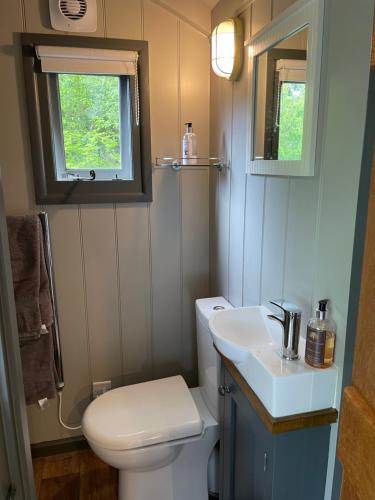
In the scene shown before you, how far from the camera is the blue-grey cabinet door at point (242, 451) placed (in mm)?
1084

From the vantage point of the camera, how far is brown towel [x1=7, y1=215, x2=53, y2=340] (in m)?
1.62

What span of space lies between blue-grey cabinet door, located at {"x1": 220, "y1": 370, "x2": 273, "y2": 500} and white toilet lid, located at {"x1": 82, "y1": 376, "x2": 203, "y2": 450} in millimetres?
172

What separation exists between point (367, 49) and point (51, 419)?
84.2 inches

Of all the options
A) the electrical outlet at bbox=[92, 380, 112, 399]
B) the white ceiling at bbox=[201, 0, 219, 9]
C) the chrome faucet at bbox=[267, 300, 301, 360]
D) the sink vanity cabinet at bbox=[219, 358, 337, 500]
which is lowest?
the electrical outlet at bbox=[92, 380, 112, 399]

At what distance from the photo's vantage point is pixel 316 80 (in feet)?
3.30

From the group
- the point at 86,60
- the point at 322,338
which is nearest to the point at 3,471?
the point at 322,338

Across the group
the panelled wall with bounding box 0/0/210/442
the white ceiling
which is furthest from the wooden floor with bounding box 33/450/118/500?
the white ceiling

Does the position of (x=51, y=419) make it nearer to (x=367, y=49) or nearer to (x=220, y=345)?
(x=220, y=345)

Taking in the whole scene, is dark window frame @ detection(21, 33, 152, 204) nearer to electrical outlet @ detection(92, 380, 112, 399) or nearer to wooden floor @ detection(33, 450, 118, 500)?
electrical outlet @ detection(92, 380, 112, 399)

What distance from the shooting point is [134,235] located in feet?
6.26

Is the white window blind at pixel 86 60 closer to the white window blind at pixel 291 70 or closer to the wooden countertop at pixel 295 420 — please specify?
Result: the white window blind at pixel 291 70

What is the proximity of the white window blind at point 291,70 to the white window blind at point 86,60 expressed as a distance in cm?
80

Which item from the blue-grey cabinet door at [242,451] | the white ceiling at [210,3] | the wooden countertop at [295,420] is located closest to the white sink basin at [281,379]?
the wooden countertop at [295,420]

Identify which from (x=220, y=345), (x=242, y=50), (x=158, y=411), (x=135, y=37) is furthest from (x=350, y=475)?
(x=135, y=37)
